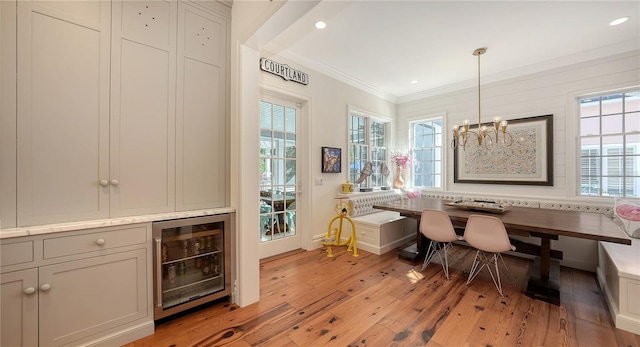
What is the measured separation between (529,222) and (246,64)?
3.16 m

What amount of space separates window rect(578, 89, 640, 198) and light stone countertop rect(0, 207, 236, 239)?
4794 mm

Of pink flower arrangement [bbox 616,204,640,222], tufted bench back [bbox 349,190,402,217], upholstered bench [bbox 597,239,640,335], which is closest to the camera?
upholstered bench [bbox 597,239,640,335]

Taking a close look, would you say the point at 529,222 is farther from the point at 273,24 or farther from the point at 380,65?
the point at 273,24

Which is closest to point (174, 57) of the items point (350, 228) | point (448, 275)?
point (350, 228)

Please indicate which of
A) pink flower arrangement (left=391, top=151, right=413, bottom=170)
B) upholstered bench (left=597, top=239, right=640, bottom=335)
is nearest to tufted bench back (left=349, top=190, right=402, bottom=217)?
pink flower arrangement (left=391, top=151, right=413, bottom=170)

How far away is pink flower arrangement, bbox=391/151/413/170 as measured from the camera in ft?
16.3

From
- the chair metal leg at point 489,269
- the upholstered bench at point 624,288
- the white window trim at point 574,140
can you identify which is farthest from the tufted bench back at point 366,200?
the upholstered bench at point 624,288

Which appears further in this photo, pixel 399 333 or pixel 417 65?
pixel 417 65

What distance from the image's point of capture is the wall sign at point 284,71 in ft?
10.3

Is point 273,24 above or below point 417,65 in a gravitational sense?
below

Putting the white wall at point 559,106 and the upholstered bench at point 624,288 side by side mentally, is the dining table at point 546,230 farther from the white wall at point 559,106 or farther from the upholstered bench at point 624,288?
the white wall at point 559,106

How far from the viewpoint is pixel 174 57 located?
203 cm

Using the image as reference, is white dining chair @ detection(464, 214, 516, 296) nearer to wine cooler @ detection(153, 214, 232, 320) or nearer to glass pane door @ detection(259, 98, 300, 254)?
glass pane door @ detection(259, 98, 300, 254)

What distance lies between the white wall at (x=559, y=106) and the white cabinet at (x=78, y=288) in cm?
475
